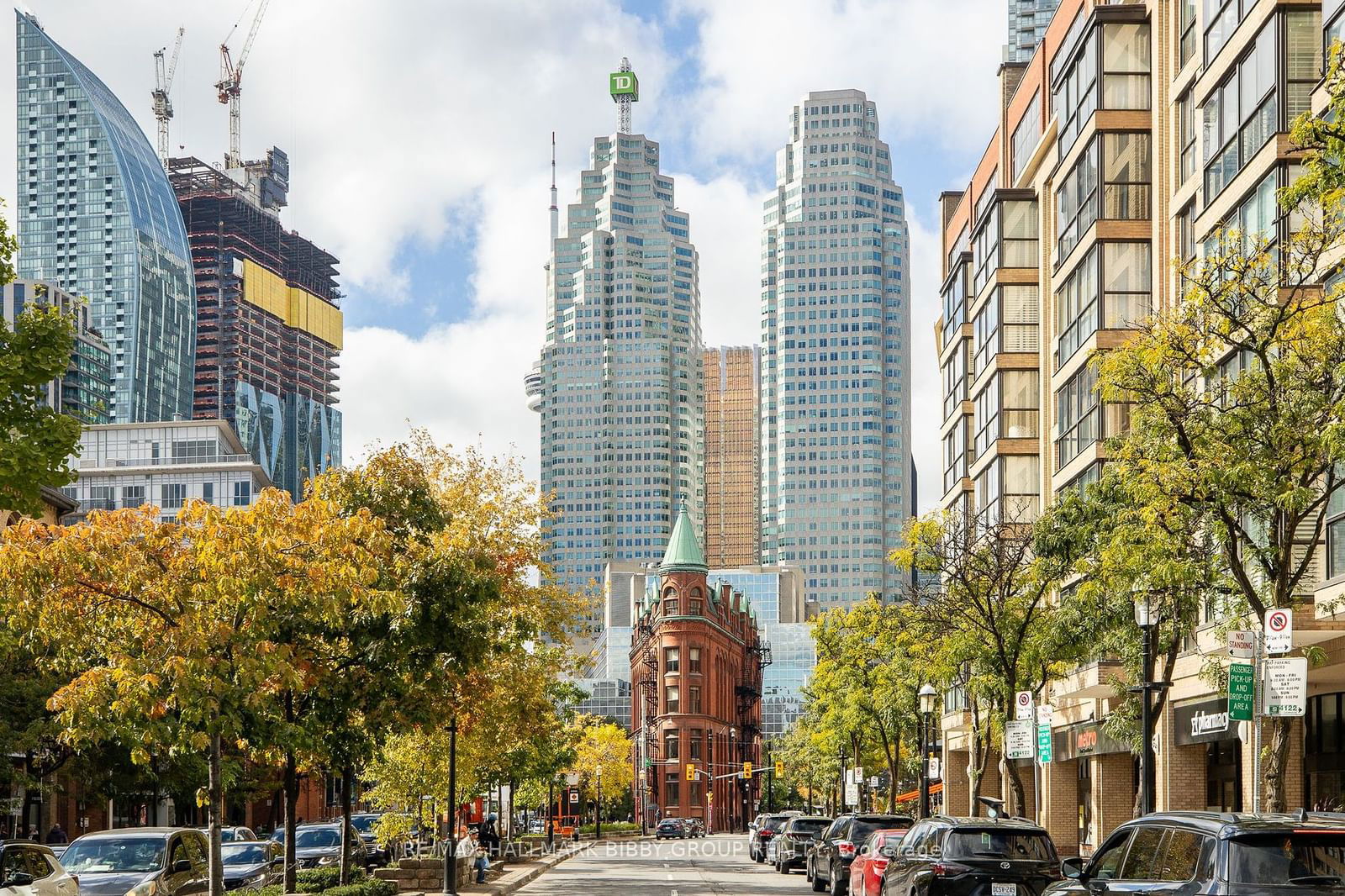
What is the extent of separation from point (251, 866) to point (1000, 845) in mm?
16989

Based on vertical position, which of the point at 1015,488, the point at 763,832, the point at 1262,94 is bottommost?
the point at 763,832

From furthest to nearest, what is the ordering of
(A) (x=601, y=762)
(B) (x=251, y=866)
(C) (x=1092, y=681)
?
(A) (x=601, y=762)
(C) (x=1092, y=681)
(B) (x=251, y=866)

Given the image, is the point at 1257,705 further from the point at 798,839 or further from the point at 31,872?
the point at 798,839

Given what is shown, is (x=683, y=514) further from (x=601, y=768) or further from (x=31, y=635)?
(x=31, y=635)

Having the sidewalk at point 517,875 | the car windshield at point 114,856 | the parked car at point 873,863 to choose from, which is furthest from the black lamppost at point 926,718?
the car windshield at point 114,856

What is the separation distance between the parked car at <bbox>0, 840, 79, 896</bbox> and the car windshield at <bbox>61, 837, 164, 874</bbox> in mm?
4397

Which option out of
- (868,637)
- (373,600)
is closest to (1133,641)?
(373,600)

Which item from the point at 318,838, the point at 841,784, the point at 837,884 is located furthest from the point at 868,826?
the point at 841,784

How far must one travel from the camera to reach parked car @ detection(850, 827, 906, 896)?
88.7ft

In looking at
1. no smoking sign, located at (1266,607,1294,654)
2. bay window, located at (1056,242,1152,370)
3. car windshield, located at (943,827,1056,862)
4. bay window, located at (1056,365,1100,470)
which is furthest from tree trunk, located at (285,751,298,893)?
bay window, located at (1056,365,1100,470)

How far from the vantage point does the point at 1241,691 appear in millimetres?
18031

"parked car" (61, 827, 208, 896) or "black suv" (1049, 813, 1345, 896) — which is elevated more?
"black suv" (1049, 813, 1345, 896)

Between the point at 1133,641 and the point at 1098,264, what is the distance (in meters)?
15.2

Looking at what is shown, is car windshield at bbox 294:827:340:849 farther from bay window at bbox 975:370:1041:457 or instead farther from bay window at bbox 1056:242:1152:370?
bay window at bbox 975:370:1041:457
